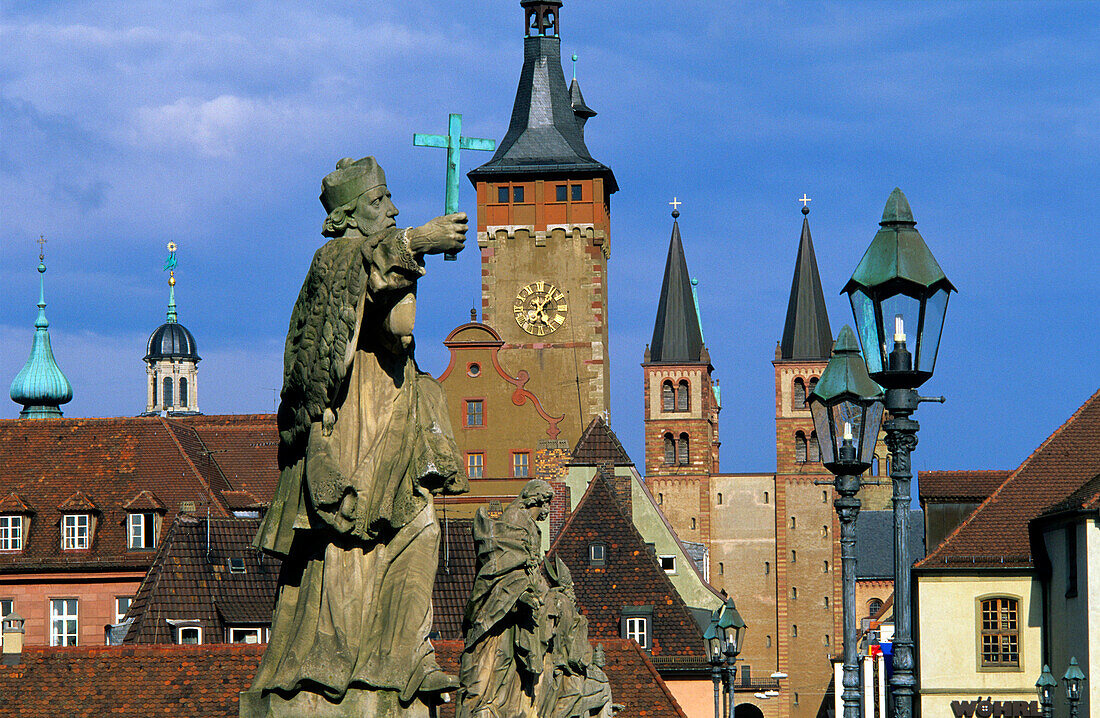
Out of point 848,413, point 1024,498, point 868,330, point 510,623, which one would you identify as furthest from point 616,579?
point 868,330

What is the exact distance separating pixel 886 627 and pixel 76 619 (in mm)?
21591

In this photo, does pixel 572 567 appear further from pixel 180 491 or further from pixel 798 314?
pixel 798 314

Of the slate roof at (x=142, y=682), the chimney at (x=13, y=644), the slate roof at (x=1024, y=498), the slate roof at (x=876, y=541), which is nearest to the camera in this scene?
the slate roof at (x=142, y=682)

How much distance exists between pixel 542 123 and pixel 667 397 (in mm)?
38744

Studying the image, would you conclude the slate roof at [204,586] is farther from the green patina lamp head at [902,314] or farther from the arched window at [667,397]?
the arched window at [667,397]

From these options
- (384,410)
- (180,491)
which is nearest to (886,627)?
(180,491)

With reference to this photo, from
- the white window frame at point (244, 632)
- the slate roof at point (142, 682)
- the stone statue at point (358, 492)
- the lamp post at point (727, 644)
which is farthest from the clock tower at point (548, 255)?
the stone statue at point (358, 492)

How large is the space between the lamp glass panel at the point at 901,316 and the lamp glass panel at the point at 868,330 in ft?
0.15

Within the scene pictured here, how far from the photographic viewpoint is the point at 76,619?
4859cm

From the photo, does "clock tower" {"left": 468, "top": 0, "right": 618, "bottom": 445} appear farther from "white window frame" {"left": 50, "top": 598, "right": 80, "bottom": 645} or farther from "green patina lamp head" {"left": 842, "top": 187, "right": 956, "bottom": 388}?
"green patina lamp head" {"left": 842, "top": 187, "right": 956, "bottom": 388}

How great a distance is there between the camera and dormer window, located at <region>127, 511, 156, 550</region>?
4966cm

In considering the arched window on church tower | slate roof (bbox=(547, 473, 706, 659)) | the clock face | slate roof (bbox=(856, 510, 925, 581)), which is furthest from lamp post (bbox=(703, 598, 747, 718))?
the arched window on church tower

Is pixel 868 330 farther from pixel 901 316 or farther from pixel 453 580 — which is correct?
pixel 453 580

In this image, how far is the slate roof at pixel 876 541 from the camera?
323 feet
